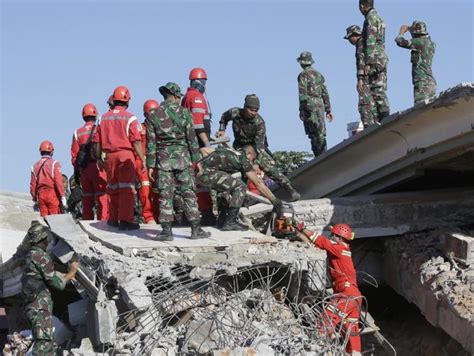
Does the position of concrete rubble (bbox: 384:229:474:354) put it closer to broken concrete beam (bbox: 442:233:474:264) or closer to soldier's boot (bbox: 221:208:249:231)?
broken concrete beam (bbox: 442:233:474:264)

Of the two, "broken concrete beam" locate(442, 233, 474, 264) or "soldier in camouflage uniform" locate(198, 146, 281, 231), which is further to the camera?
"soldier in camouflage uniform" locate(198, 146, 281, 231)

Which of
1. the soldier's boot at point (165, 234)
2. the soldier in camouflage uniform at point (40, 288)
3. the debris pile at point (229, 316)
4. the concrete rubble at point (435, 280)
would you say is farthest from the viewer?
the soldier's boot at point (165, 234)

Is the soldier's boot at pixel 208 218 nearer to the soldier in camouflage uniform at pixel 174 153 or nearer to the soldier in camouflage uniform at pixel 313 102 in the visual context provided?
the soldier in camouflage uniform at pixel 174 153

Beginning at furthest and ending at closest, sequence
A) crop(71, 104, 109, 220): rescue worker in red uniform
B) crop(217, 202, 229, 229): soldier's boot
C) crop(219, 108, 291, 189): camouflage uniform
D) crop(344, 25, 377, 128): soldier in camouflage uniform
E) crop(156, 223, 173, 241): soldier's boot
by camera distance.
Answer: crop(344, 25, 377, 128): soldier in camouflage uniform < crop(219, 108, 291, 189): camouflage uniform < crop(71, 104, 109, 220): rescue worker in red uniform < crop(217, 202, 229, 229): soldier's boot < crop(156, 223, 173, 241): soldier's boot

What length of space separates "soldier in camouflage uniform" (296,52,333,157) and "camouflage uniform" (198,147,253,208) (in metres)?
3.64

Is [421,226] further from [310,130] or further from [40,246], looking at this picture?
[40,246]

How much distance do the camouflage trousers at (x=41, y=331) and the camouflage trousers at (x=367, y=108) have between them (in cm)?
639

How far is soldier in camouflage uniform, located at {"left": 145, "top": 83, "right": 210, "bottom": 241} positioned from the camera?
1187 cm

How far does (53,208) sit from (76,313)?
4.93 metres

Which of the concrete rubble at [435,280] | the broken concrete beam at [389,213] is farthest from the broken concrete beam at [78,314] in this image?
the concrete rubble at [435,280]

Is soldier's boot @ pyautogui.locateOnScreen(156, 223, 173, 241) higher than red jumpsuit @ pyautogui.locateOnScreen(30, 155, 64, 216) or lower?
lower

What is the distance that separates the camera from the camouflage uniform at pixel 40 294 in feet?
35.3

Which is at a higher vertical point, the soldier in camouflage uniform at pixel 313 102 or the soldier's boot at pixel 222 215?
the soldier in camouflage uniform at pixel 313 102

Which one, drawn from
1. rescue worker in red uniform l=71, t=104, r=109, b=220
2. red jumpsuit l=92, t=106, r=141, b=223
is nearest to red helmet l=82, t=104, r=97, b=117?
rescue worker in red uniform l=71, t=104, r=109, b=220
